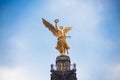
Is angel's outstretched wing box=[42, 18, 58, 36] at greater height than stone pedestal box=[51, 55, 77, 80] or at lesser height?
greater

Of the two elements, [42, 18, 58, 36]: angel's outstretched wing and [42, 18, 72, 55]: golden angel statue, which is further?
[42, 18, 58, 36]: angel's outstretched wing

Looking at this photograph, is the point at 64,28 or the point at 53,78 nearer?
the point at 53,78

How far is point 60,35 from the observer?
121 feet

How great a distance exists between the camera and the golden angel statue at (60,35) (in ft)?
119

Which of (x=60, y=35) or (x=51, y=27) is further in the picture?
(x=51, y=27)

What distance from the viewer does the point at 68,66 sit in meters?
35.2

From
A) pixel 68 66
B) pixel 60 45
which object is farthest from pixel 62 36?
pixel 68 66

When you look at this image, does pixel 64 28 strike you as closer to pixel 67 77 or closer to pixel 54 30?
pixel 54 30

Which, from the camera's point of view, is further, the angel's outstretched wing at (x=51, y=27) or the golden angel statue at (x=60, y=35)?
the angel's outstretched wing at (x=51, y=27)

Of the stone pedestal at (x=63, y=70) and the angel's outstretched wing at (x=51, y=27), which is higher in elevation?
the angel's outstretched wing at (x=51, y=27)

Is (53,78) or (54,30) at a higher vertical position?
(54,30)

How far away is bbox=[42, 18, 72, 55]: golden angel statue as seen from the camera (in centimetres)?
3625

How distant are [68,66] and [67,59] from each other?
2.51ft

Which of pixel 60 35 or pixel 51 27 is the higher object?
pixel 51 27
